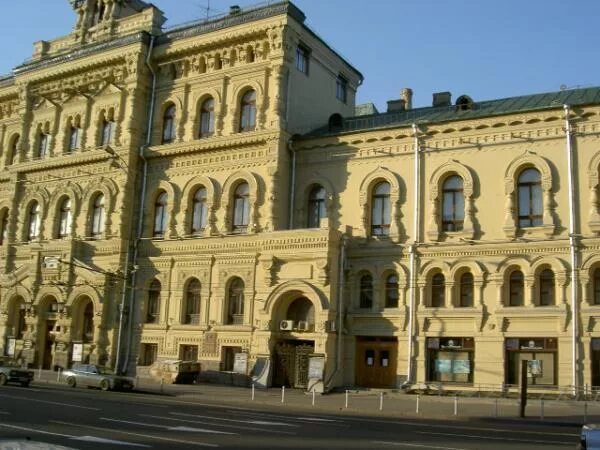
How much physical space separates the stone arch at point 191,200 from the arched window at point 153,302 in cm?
333

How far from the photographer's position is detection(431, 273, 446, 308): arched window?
3192 centimetres

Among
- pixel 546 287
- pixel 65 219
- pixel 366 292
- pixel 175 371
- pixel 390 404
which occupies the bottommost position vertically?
pixel 390 404

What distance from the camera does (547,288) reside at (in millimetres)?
30016

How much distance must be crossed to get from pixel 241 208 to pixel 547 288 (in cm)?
1597

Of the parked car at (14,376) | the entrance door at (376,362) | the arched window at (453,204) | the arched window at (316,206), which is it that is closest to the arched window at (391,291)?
the entrance door at (376,362)

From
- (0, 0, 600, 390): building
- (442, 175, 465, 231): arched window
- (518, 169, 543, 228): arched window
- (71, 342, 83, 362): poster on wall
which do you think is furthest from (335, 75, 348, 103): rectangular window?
(71, 342, 83, 362): poster on wall

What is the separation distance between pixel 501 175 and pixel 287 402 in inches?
549

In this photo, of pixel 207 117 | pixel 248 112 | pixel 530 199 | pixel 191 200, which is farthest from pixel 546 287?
pixel 207 117

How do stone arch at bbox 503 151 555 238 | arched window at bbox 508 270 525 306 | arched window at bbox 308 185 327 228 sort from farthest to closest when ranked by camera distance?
arched window at bbox 308 185 327 228 → arched window at bbox 508 270 525 306 → stone arch at bbox 503 151 555 238

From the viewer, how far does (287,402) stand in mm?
27188

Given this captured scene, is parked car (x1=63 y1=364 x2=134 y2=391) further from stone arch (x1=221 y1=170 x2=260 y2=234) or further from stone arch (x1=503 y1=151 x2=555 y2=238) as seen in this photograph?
stone arch (x1=503 y1=151 x2=555 y2=238)

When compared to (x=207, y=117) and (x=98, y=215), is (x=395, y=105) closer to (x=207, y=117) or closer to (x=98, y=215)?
(x=207, y=117)

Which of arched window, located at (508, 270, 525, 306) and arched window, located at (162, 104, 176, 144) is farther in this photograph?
arched window, located at (162, 104, 176, 144)

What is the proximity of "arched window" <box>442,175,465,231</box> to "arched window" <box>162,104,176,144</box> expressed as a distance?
1663cm
